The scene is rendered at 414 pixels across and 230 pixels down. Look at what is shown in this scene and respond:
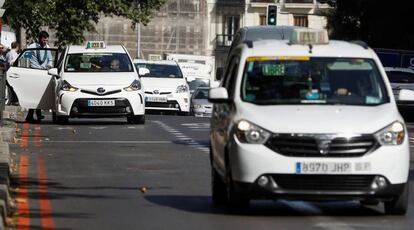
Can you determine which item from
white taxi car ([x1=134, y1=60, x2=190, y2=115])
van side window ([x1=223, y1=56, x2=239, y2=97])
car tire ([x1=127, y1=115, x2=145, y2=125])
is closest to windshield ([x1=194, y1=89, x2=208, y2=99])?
white taxi car ([x1=134, y1=60, x2=190, y2=115])

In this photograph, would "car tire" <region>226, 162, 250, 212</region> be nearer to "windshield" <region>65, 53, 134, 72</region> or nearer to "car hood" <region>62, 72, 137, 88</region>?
"car hood" <region>62, 72, 137, 88</region>

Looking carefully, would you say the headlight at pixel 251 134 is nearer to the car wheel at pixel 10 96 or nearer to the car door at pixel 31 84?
the car door at pixel 31 84

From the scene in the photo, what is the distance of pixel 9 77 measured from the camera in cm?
2961

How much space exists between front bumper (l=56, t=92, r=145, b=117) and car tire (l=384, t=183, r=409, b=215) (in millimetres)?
15401

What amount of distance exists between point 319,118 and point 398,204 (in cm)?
114

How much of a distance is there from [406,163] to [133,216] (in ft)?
8.45

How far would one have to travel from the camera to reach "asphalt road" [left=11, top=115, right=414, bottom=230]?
1265 centimetres

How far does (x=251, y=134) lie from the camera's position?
12539mm

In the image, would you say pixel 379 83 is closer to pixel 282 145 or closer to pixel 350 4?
pixel 282 145

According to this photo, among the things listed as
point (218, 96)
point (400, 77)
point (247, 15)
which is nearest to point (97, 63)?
point (400, 77)

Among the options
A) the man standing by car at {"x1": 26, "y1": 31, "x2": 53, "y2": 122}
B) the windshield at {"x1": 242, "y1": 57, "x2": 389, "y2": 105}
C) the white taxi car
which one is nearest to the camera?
the windshield at {"x1": 242, "y1": 57, "x2": 389, "y2": 105}

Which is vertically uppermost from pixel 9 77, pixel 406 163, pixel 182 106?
pixel 406 163

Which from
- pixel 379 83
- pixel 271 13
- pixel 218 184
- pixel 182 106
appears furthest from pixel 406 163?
pixel 271 13

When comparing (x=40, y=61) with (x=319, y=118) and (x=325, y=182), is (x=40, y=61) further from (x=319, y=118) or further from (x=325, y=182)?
(x=325, y=182)
